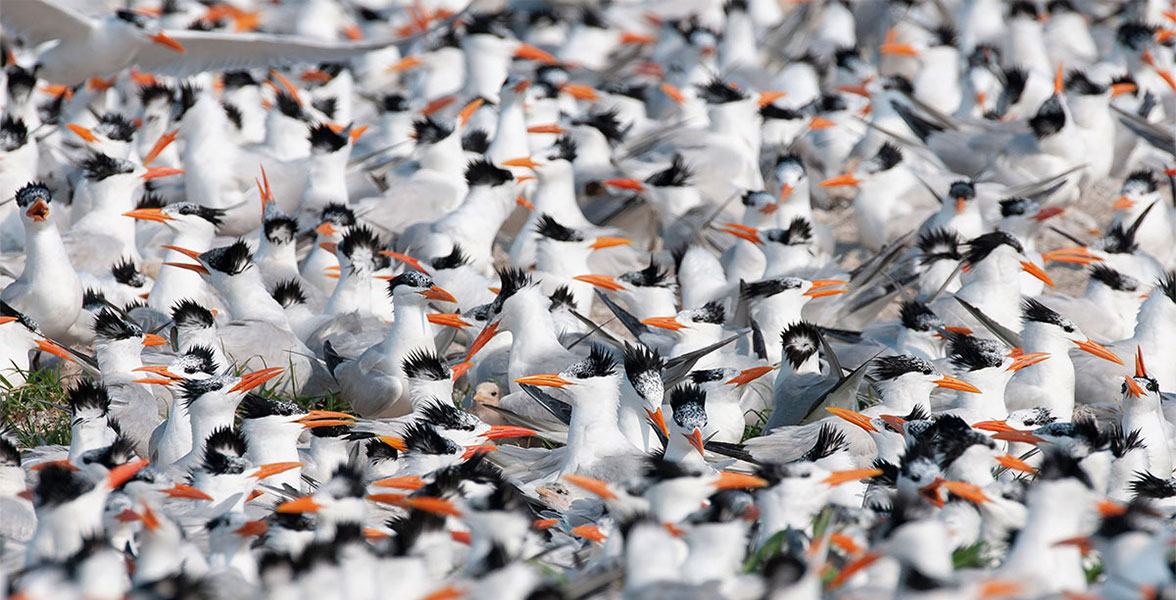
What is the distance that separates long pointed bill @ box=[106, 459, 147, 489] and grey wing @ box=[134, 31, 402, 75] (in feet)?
10.9

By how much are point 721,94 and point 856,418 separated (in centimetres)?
359

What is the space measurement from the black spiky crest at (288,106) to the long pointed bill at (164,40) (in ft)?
3.40

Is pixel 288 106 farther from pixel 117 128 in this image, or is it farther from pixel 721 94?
pixel 721 94

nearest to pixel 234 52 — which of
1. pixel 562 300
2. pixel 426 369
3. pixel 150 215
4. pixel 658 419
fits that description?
pixel 150 215

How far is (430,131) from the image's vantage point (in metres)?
7.35

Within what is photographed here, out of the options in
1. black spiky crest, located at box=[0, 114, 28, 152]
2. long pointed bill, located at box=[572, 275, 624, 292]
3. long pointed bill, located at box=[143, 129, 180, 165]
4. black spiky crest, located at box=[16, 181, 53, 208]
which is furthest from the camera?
long pointed bill, located at box=[143, 129, 180, 165]

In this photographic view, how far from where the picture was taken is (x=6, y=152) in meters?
6.82

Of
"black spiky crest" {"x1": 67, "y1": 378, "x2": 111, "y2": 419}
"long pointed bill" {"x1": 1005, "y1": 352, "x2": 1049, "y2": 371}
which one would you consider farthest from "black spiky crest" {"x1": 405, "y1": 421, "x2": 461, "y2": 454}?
"long pointed bill" {"x1": 1005, "y1": 352, "x2": 1049, "y2": 371}

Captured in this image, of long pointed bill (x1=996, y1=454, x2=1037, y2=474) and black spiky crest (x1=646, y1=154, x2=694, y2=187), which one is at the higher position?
long pointed bill (x1=996, y1=454, x2=1037, y2=474)

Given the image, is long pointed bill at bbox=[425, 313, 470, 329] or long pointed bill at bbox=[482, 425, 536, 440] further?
long pointed bill at bbox=[425, 313, 470, 329]

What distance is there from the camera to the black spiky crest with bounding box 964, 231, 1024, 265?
5.85 metres

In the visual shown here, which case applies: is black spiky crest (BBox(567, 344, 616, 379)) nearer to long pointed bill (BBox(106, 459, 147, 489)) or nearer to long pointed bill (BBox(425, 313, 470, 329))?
long pointed bill (BBox(425, 313, 470, 329))

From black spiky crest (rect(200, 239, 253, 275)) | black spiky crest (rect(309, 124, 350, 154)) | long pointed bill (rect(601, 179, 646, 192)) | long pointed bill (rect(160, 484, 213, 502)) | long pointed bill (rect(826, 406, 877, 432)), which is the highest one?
long pointed bill (rect(160, 484, 213, 502))

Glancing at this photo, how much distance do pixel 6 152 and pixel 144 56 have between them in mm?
765
